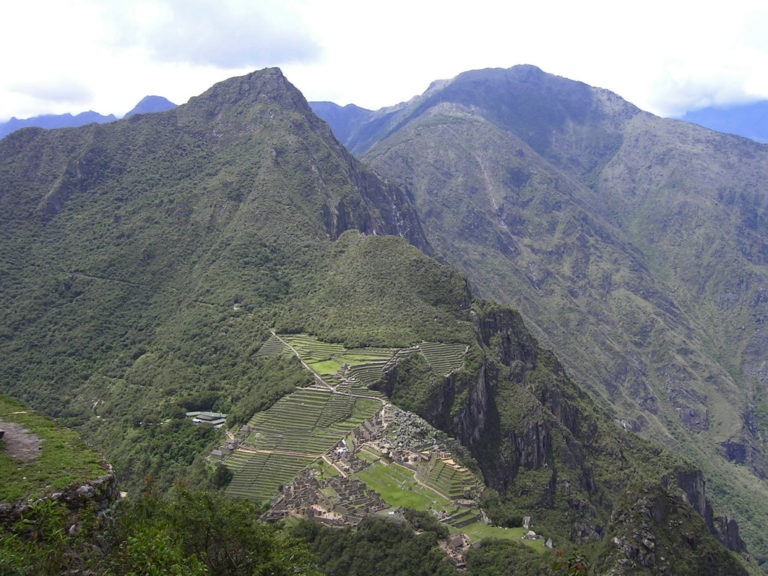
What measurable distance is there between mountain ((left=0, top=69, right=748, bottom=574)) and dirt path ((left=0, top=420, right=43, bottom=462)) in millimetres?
4913

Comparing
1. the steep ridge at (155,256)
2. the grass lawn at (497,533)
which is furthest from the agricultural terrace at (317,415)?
the steep ridge at (155,256)

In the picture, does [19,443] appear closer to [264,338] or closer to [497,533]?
[497,533]

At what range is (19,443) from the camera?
2477 cm

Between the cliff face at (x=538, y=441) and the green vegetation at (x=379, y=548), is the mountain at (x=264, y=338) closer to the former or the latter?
the cliff face at (x=538, y=441)

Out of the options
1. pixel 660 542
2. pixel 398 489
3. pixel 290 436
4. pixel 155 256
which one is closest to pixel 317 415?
pixel 290 436

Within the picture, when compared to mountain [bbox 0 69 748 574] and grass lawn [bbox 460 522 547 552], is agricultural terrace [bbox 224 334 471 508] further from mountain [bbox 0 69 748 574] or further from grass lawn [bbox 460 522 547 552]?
grass lawn [bbox 460 522 547 552]

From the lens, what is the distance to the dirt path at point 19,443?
77.5 ft

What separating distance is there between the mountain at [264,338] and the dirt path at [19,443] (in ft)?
16.1

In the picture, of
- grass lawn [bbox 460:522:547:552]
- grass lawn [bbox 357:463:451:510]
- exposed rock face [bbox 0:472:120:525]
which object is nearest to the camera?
exposed rock face [bbox 0:472:120:525]

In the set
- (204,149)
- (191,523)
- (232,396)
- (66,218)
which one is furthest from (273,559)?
(204,149)

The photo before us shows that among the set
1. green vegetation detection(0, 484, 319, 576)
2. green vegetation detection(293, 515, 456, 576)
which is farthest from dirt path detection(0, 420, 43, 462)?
green vegetation detection(293, 515, 456, 576)

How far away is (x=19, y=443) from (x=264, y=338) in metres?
81.9

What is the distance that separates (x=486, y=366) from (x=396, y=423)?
30984 millimetres

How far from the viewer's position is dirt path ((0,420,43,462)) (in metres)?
23.6
